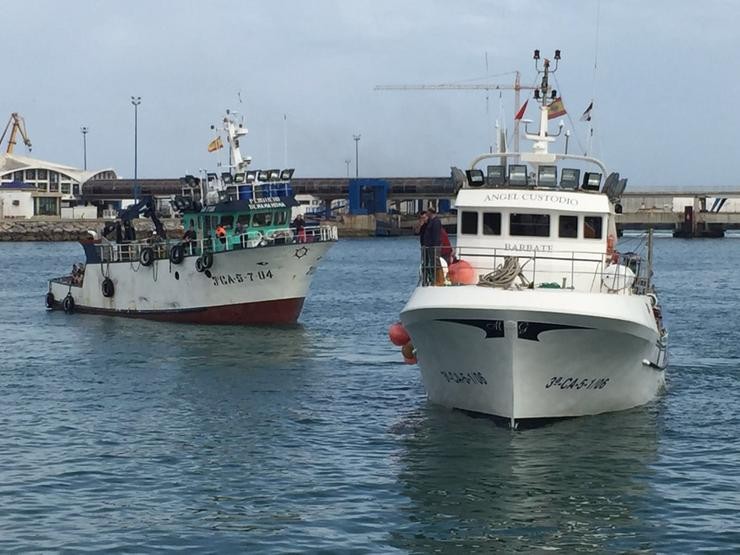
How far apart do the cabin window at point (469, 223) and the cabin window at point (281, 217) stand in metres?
23.0

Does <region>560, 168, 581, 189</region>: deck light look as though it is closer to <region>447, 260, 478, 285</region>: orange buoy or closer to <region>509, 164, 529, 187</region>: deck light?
<region>509, 164, 529, 187</region>: deck light

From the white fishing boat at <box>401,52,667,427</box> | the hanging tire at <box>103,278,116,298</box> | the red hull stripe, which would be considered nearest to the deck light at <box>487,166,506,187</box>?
the white fishing boat at <box>401,52,667,427</box>

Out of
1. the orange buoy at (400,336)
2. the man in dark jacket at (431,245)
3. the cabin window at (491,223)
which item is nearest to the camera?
the man in dark jacket at (431,245)

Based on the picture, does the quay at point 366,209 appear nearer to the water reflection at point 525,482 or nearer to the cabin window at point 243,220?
the cabin window at point 243,220

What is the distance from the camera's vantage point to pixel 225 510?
2100 cm

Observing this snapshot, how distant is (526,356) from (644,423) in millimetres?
4380

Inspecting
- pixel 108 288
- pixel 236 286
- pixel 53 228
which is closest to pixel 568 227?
→ pixel 236 286

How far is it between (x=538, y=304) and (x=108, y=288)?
112ft

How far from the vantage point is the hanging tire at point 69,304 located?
190 feet

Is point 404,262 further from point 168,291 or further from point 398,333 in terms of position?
point 398,333

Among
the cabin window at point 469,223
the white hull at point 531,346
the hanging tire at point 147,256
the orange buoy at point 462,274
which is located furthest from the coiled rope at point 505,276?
the hanging tire at point 147,256

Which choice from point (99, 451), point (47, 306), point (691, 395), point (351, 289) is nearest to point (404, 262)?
point (351, 289)

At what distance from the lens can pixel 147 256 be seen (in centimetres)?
5194

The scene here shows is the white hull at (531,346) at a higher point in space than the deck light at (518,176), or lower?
lower
